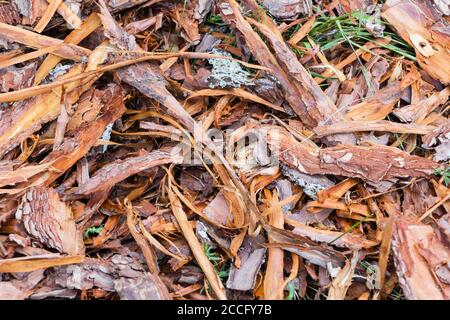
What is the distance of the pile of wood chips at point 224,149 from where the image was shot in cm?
140

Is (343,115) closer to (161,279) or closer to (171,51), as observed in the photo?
(171,51)

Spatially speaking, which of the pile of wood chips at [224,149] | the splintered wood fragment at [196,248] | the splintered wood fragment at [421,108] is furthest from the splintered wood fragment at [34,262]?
the splintered wood fragment at [421,108]

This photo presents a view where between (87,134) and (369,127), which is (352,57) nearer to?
(369,127)

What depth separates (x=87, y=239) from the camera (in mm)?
1487

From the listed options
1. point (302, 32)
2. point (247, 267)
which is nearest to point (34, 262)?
point (247, 267)

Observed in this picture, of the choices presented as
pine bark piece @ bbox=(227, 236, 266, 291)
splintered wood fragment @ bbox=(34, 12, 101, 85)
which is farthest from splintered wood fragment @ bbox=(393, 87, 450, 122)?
splintered wood fragment @ bbox=(34, 12, 101, 85)

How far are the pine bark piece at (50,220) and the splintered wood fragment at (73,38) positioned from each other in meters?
0.36

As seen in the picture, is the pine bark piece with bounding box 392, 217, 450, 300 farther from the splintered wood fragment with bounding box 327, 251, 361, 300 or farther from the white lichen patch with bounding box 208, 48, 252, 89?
the white lichen patch with bounding box 208, 48, 252, 89

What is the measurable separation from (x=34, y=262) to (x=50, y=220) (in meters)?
0.11

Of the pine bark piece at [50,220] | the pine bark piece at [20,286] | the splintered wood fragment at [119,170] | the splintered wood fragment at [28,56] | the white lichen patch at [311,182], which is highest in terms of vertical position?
the splintered wood fragment at [28,56]

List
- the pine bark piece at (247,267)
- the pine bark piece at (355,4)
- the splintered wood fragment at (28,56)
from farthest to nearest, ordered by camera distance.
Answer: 1. the pine bark piece at (355,4)
2. the splintered wood fragment at (28,56)
3. the pine bark piece at (247,267)

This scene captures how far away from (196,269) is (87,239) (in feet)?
0.97

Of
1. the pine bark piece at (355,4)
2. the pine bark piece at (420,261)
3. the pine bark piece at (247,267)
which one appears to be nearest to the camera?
the pine bark piece at (420,261)

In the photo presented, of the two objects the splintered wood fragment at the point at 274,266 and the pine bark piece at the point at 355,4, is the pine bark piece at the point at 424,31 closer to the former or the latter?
the pine bark piece at the point at 355,4
